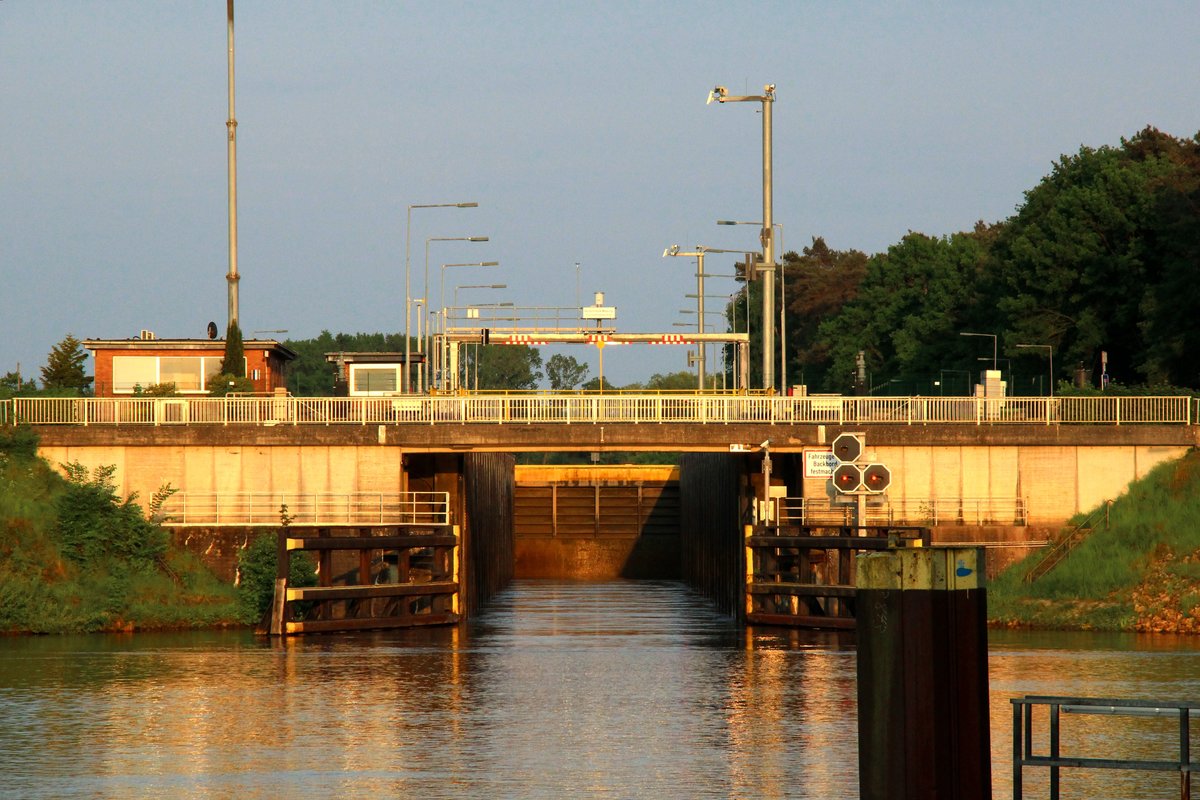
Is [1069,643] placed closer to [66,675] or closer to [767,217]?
[767,217]

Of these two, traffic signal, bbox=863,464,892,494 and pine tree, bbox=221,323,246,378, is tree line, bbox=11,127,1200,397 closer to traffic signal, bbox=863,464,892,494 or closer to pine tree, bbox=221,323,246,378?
pine tree, bbox=221,323,246,378

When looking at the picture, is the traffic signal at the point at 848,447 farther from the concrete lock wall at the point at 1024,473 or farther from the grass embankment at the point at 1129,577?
the grass embankment at the point at 1129,577

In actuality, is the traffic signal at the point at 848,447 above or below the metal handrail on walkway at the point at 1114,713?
above

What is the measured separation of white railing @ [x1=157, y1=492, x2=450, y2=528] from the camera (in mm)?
46750

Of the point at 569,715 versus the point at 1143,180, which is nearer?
the point at 569,715

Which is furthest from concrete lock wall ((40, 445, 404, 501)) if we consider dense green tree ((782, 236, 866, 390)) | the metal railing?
dense green tree ((782, 236, 866, 390))

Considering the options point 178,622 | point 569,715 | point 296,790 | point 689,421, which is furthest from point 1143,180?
point 296,790

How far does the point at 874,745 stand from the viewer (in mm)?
13672

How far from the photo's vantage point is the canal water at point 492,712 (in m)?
22.1

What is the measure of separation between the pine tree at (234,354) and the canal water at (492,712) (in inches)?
586

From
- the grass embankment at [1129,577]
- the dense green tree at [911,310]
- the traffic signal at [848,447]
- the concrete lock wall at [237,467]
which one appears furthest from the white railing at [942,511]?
the dense green tree at [911,310]

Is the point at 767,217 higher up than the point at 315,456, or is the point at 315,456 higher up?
the point at 767,217

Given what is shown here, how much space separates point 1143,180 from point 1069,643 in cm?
4475

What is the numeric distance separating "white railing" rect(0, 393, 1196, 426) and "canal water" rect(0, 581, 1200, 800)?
618 cm
